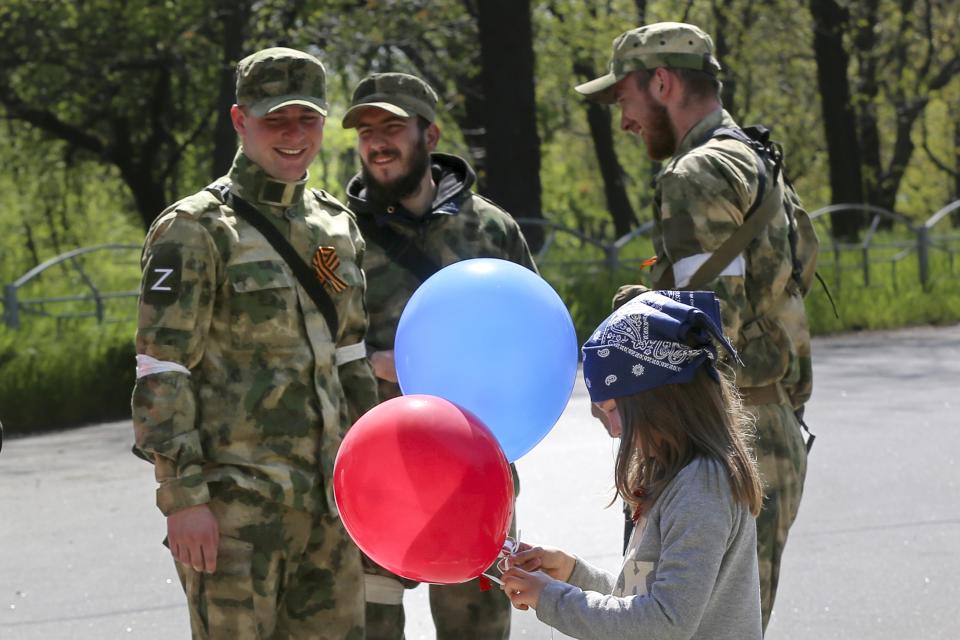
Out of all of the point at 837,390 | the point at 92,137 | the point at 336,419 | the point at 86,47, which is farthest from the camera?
the point at 92,137

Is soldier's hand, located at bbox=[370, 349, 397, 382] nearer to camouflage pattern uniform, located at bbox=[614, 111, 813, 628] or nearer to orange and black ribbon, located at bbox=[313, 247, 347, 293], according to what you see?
orange and black ribbon, located at bbox=[313, 247, 347, 293]

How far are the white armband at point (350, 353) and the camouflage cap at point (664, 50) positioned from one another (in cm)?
115

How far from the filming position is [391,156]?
5117mm

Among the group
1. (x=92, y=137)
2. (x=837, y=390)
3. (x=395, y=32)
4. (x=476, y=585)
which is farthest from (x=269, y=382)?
(x=92, y=137)

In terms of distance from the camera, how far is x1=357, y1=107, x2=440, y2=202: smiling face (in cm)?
511

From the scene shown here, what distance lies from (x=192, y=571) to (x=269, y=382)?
0.53m

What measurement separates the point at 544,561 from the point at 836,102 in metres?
22.7

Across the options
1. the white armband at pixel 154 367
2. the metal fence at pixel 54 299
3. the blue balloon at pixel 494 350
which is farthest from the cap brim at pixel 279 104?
the metal fence at pixel 54 299

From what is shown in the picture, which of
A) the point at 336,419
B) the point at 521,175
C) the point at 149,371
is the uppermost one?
the point at 149,371

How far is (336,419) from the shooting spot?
13.3ft

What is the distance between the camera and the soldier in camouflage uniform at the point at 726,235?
4.18 meters

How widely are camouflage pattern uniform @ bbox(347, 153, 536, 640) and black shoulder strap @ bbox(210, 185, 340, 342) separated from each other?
1006mm

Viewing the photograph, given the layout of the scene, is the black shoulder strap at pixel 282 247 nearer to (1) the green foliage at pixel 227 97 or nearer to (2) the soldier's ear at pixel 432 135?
(2) the soldier's ear at pixel 432 135

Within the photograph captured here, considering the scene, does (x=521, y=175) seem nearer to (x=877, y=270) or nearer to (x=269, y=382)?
(x=877, y=270)
